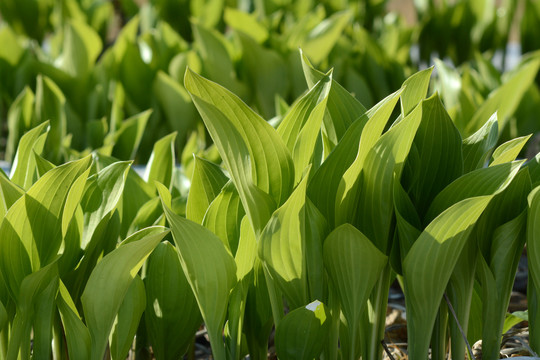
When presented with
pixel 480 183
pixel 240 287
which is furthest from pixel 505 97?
pixel 240 287

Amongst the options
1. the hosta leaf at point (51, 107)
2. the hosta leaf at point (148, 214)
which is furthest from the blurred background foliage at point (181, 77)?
the hosta leaf at point (148, 214)

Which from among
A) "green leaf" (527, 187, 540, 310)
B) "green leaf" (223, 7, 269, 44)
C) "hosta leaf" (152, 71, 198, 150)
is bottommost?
"green leaf" (527, 187, 540, 310)

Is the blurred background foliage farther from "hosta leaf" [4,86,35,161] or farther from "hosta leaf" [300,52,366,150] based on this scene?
"hosta leaf" [300,52,366,150]

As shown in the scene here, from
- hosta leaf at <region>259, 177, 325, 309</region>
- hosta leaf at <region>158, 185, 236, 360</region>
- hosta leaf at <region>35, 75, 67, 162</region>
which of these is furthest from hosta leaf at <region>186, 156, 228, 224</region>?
Result: hosta leaf at <region>35, 75, 67, 162</region>

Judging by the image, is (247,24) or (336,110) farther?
(247,24)

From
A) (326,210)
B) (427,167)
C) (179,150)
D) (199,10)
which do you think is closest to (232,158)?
(326,210)

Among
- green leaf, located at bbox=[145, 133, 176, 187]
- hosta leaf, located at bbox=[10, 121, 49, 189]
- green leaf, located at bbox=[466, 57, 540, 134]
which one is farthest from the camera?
green leaf, located at bbox=[466, 57, 540, 134]

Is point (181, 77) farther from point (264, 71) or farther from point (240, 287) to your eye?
point (240, 287)
